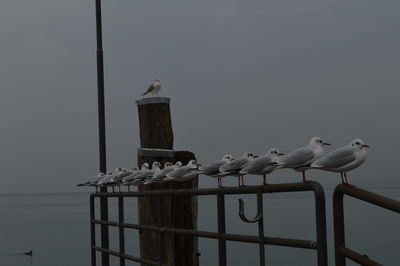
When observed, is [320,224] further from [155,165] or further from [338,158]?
[155,165]

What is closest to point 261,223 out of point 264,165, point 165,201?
point 264,165

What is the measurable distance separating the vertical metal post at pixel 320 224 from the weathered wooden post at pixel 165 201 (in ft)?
12.4

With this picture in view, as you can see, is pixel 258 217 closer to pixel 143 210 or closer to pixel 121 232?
pixel 143 210

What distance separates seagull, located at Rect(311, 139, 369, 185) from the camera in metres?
4.53

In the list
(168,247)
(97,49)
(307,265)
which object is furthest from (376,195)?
(307,265)

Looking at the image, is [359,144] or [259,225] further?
[259,225]

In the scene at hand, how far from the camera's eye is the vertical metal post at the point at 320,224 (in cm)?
419

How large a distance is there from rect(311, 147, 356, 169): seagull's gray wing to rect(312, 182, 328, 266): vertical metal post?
38 centimetres

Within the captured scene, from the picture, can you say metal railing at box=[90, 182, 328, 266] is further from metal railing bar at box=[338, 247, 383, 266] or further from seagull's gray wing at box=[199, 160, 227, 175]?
metal railing bar at box=[338, 247, 383, 266]

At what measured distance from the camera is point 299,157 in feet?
16.0

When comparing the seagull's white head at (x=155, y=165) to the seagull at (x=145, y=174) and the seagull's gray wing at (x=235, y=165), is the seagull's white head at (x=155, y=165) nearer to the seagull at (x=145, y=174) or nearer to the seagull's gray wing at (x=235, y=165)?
the seagull at (x=145, y=174)

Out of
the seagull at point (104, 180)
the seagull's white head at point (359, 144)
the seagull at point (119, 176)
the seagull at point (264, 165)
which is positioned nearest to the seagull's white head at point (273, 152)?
the seagull at point (264, 165)

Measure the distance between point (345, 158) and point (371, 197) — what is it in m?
1.22

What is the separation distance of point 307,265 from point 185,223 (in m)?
36.8
